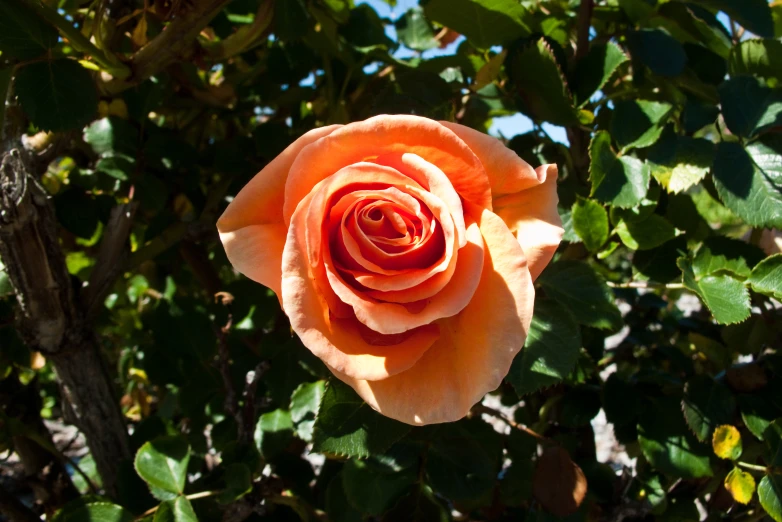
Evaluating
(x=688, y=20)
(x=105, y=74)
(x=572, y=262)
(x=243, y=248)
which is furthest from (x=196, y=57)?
(x=688, y=20)

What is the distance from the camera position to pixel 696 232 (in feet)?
3.14

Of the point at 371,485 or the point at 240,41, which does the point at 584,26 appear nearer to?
the point at 240,41

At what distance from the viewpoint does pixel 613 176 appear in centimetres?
75

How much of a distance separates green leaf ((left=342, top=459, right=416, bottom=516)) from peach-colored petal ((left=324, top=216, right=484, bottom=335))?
1.23ft

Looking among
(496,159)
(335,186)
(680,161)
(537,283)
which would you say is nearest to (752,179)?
(680,161)

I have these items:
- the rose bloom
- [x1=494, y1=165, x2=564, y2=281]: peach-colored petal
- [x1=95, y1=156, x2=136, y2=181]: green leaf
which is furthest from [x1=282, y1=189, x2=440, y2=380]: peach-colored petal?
[x1=95, y1=156, x2=136, y2=181]: green leaf

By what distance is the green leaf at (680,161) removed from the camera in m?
0.76

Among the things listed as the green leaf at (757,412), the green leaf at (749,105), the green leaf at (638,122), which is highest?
the green leaf at (638,122)

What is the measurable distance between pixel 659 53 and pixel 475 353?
571 millimetres

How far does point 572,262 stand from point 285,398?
0.47 metres

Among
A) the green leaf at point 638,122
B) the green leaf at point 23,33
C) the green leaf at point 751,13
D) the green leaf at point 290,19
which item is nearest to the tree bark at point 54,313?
the green leaf at point 23,33

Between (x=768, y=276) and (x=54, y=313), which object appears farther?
(x=54, y=313)

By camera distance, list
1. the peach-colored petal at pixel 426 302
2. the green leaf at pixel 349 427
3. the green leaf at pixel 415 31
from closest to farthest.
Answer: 1. the peach-colored petal at pixel 426 302
2. the green leaf at pixel 349 427
3. the green leaf at pixel 415 31

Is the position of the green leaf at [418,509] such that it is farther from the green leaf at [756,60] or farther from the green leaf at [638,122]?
the green leaf at [756,60]
